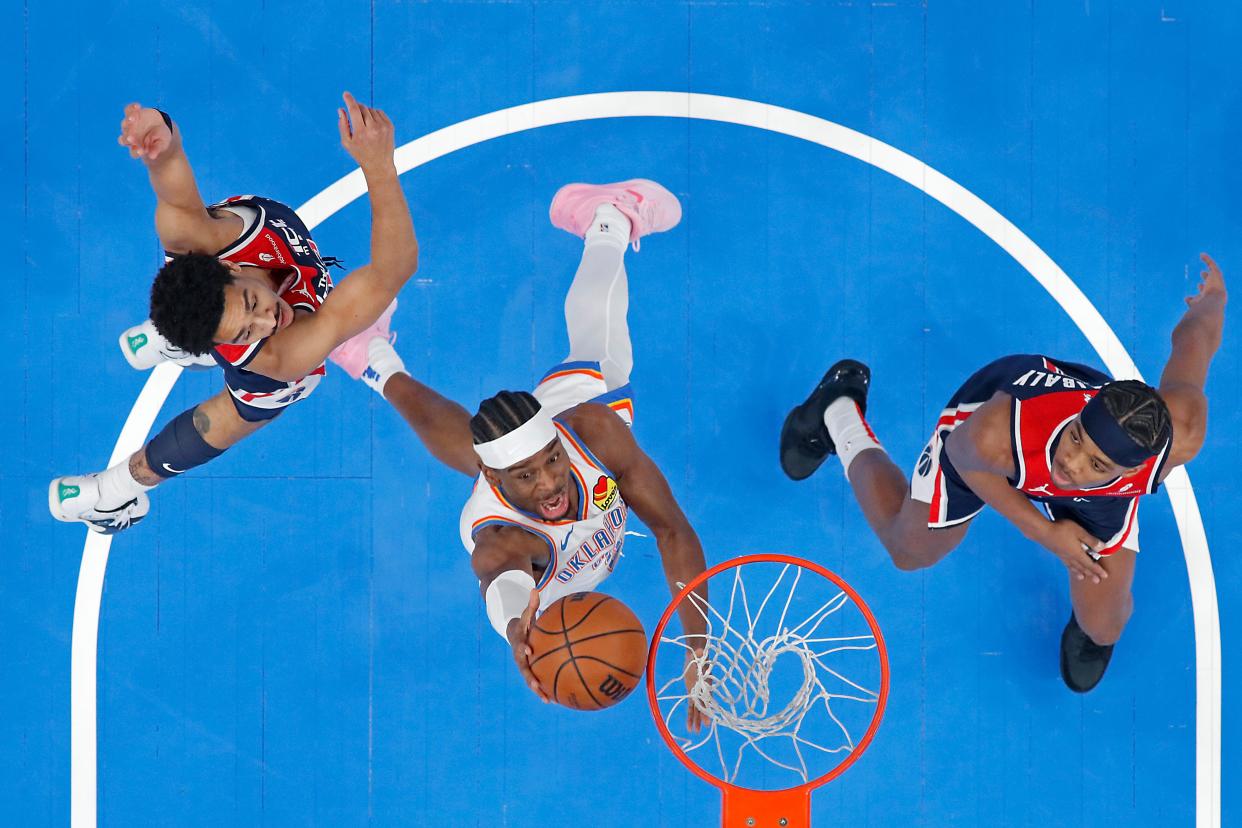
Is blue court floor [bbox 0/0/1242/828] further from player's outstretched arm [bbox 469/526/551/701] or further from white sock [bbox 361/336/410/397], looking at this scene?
player's outstretched arm [bbox 469/526/551/701]

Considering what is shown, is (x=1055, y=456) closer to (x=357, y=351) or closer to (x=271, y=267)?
(x=271, y=267)

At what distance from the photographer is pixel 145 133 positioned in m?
3.60

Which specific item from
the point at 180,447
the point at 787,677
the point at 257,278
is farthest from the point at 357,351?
the point at 787,677

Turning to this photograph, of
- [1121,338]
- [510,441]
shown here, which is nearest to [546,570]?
[510,441]

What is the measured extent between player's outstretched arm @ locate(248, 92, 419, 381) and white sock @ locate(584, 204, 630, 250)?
1433mm

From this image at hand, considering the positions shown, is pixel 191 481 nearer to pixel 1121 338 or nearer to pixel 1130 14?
pixel 1121 338

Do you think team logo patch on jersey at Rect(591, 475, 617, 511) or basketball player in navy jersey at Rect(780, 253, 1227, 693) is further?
team logo patch on jersey at Rect(591, 475, 617, 511)

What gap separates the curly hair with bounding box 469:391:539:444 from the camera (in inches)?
146

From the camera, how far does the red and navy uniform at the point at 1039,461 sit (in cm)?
364

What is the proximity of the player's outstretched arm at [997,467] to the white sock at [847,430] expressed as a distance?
853mm

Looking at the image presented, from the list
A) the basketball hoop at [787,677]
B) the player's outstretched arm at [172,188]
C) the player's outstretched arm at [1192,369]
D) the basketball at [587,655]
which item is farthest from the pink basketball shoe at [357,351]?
the player's outstretched arm at [1192,369]

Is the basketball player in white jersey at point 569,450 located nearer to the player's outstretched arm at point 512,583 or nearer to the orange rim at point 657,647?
the player's outstretched arm at point 512,583

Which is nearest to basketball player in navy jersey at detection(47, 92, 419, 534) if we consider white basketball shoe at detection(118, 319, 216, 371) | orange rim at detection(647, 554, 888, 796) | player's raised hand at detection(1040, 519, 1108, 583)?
white basketball shoe at detection(118, 319, 216, 371)

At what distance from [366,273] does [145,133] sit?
963mm
